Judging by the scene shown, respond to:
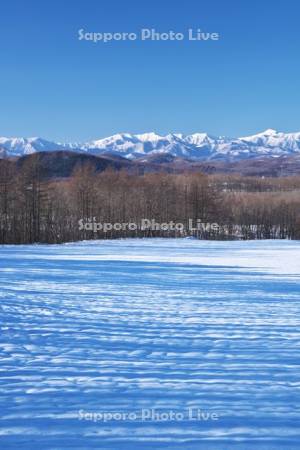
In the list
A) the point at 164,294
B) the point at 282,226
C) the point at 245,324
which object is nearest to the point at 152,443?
the point at 245,324

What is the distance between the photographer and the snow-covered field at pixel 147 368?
158 inches

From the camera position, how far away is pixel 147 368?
5773 mm

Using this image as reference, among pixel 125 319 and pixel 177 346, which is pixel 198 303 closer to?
pixel 125 319

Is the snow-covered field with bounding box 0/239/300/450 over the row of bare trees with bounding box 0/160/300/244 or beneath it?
beneath

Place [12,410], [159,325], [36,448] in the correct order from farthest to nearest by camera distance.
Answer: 1. [159,325]
2. [12,410]
3. [36,448]

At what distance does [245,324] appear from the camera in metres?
8.52

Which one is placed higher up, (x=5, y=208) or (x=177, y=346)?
(x=5, y=208)

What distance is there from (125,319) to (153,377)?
3257 millimetres

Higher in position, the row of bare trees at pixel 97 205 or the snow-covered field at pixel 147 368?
the row of bare trees at pixel 97 205

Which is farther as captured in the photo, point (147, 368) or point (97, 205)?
point (97, 205)

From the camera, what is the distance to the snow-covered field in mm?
4004

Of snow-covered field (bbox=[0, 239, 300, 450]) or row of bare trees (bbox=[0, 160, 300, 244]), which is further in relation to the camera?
row of bare trees (bbox=[0, 160, 300, 244])

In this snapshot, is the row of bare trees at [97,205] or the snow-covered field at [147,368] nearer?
the snow-covered field at [147,368]

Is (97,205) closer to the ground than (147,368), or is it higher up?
higher up
